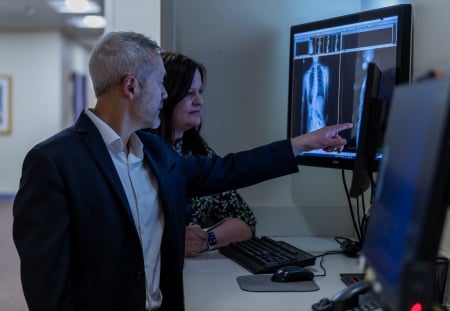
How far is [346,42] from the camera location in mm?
1730

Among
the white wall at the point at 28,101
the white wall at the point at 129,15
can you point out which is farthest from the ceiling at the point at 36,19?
the white wall at the point at 129,15

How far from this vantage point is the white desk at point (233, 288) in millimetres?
1197

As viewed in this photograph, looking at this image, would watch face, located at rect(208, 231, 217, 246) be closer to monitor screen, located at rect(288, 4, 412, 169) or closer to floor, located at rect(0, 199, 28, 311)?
monitor screen, located at rect(288, 4, 412, 169)

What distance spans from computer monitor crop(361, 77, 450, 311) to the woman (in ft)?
3.69

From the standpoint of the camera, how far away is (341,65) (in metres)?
1.75

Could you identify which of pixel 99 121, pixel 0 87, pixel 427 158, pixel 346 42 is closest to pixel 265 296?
pixel 99 121

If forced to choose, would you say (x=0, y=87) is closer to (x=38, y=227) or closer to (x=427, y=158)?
(x=38, y=227)

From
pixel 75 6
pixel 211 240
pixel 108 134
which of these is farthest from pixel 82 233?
pixel 75 6

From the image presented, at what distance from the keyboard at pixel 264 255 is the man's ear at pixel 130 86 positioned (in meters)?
0.59

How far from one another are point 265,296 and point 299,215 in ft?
2.90

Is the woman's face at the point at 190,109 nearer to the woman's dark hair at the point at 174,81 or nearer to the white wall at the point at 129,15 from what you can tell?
the woman's dark hair at the point at 174,81

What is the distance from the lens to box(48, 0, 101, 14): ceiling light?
606 cm

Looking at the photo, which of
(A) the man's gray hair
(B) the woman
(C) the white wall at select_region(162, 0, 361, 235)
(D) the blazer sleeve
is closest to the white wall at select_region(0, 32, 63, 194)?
(C) the white wall at select_region(162, 0, 361, 235)

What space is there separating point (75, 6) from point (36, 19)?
52.2 inches
